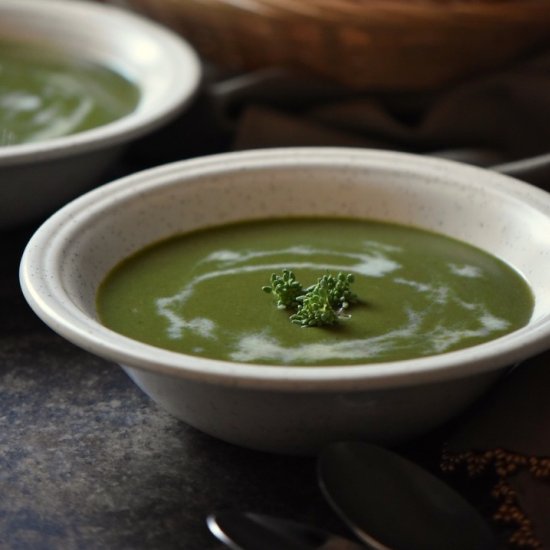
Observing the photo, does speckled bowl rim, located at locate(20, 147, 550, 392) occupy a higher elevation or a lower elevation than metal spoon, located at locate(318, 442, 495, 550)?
higher

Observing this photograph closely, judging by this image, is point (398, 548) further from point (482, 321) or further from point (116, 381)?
point (116, 381)

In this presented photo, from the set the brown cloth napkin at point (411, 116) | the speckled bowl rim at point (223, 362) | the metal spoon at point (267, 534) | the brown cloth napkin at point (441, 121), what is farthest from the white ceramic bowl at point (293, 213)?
the brown cloth napkin at point (441, 121)

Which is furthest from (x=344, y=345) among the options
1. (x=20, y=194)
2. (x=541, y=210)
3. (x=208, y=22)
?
(x=208, y=22)

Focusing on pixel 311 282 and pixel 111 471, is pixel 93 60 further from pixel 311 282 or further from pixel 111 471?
pixel 111 471

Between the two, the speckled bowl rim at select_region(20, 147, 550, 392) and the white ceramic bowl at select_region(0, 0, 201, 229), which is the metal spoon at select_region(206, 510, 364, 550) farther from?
the white ceramic bowl at select_region(0, 0, 201, 229)

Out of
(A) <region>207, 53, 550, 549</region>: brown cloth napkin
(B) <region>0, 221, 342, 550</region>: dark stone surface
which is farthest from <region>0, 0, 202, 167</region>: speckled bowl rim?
(B) <region>0, 221, 342, 550</region>: dark stone surface
